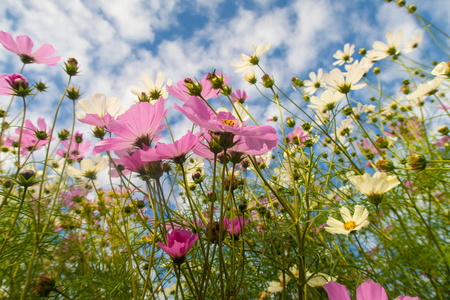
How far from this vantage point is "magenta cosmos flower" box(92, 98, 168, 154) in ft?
1.23

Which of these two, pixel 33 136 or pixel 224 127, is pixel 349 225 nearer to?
pixel 224 127

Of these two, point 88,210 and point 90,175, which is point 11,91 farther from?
point 88,210

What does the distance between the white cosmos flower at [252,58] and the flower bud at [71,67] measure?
52 cm

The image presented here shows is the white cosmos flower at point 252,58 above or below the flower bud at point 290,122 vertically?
above

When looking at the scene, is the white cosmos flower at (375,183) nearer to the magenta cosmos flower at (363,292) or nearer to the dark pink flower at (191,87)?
the magenta cosmos flower at (363,292)

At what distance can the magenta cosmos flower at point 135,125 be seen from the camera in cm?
38

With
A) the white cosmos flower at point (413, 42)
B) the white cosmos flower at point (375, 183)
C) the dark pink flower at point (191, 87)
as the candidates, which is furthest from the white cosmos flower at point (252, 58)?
the white cosmos flower at point (413, 42)

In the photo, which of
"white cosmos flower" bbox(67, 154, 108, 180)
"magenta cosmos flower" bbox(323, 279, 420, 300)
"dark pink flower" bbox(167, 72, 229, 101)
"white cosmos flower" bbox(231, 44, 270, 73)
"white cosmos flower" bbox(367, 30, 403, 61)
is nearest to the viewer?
"magenta cosmos flower" bbox(323, 279, 420, 300)

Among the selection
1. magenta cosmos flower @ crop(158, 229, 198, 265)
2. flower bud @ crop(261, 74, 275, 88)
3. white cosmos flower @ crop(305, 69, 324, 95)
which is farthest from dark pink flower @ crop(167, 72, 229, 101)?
white cosmos flower @ crop(305, 69, 324, 95)

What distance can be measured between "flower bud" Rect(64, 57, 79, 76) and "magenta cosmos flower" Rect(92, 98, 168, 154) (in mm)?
518

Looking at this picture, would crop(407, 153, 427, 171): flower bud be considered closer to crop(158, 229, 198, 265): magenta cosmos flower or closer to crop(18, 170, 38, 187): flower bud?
crop(158, 229, 198, 265): magenta cosmos flower

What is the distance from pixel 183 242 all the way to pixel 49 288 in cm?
29

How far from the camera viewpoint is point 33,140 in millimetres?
1021

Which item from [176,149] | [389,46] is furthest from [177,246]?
[389,46]
